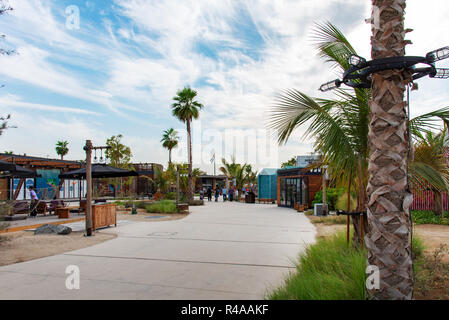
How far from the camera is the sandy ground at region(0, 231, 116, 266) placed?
22.3 ft

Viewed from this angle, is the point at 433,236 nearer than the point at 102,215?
Yes

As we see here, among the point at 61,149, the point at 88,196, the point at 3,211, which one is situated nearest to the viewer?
the point at 3,211

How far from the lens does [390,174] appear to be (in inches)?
123

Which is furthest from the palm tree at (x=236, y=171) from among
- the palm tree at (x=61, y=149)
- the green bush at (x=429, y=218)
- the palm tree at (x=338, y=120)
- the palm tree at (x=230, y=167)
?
the palm tree at (x=61, y=149)

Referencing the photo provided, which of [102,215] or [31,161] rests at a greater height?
[31,161]

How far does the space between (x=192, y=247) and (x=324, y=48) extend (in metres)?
5.38

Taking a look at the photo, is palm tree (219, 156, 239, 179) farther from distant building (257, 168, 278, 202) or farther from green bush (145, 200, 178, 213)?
green bush (145, 200, 178, 213)

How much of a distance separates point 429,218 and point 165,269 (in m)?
12.0

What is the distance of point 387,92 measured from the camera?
3244 mm

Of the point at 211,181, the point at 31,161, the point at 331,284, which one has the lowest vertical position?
the point at 331,284

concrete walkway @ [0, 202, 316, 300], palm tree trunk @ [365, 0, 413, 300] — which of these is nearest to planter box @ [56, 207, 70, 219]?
concrete walkway @ [0, 202, 316, 300]

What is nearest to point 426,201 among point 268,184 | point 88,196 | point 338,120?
point 338,120

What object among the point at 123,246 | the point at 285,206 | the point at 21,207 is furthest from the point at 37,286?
the point at 285,206

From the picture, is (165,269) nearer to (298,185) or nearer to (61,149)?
(298,185)
